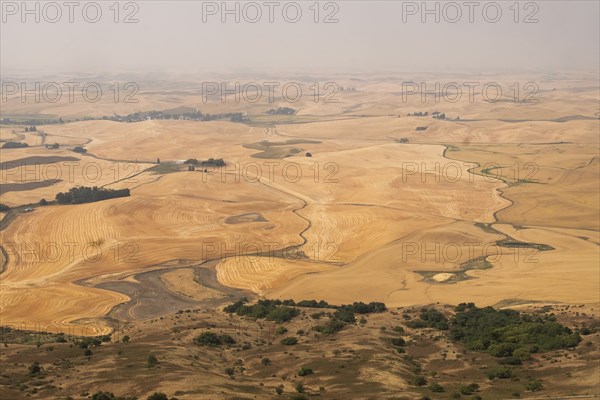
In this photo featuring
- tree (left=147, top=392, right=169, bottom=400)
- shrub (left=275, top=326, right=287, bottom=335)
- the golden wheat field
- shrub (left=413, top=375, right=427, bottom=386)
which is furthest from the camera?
the golden wheat field

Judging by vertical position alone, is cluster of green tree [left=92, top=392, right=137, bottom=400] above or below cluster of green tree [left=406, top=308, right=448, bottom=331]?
above

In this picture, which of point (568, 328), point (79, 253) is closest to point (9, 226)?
point (79, 253)

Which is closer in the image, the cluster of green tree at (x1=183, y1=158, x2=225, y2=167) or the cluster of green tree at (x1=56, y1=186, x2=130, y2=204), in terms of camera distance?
the cluster of green tree at (x1=56, y1=186, x2=130, y2=204)

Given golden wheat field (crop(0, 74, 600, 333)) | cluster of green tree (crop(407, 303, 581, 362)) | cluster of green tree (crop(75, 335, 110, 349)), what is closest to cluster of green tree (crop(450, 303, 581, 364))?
cluster of green tree (crop(407, 303, 581, 362))

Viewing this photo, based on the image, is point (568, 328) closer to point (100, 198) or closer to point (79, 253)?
point (79, 253)

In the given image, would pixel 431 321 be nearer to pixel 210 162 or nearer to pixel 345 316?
pixel 345 316

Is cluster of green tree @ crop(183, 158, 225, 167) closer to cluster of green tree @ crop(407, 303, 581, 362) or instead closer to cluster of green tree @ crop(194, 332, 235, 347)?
cluster of green tree @ crop(407, 303, 581, 362)

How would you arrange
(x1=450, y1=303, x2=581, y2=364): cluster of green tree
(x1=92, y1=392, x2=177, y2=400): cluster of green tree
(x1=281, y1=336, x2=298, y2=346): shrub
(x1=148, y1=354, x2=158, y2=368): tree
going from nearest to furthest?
(x1=92, y1=392, x2=177, y2=400): cluster of green tree, (x1=148, y1=354, x2=158, y2=368): tree, (x1=450, y1=303, x2=581, y2=364): cluster of green tree, (x1=281, y1=336, x2=298, y2=346): shrub
